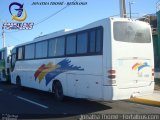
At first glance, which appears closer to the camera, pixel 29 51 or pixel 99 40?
pixel 99 40

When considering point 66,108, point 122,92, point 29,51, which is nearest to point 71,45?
point 66,108

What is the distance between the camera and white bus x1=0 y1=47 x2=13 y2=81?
25.8 meters

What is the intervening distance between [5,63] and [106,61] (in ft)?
55.1

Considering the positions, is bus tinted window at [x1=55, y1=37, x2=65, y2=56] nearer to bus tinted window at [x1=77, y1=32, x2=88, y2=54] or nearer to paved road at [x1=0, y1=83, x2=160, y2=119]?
bus tinted window at [x1=77, y1=32, x2=88, y2=54]

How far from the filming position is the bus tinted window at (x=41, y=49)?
1599 centimetres

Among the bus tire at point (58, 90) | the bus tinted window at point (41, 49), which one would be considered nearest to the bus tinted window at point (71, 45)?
the bus tire at point (58, 90)

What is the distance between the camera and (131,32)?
11672 mm

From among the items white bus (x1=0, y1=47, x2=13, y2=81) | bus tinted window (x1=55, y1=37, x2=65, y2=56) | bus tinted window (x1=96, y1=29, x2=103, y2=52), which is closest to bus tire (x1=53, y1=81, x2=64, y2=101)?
bus tinted window (x1=55, y1=37, x2=65, y2=56)

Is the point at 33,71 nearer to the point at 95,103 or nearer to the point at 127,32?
Result: the point at 95,103

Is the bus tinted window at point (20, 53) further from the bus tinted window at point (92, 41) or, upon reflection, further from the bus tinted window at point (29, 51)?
the bus tinted window at point (92, 41)

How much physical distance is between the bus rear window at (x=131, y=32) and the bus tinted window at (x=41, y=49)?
18.4 feet

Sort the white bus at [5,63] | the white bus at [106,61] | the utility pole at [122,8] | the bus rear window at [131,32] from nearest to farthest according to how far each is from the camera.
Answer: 1. the white bus at [106,61]
2. the bus rear window at [131,32]
3. the utility pole at [122,8]
4. the white bus at [5,63]

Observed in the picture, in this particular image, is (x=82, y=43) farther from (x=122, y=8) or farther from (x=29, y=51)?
(x=122, y=8)

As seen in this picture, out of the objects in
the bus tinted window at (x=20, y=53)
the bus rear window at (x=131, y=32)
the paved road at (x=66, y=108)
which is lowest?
the paved road at (x=66, y=108)
